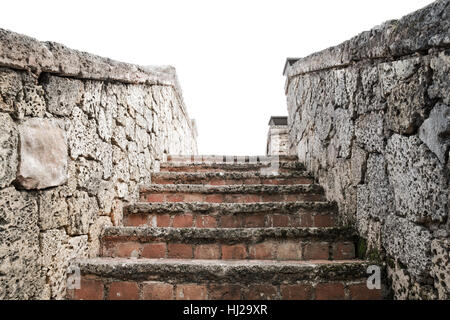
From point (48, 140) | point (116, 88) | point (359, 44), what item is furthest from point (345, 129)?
point (48, 140)

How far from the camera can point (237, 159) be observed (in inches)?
161

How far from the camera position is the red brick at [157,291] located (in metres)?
1.81

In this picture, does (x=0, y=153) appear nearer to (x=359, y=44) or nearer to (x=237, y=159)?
(x=359, y=44)

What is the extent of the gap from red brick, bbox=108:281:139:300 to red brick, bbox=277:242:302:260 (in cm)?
92

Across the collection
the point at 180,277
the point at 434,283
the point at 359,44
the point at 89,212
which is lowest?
the point at 180,277

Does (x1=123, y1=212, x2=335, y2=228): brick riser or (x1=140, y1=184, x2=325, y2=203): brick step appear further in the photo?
(x1=140, y1=184, x2=325, y2=203): brick step

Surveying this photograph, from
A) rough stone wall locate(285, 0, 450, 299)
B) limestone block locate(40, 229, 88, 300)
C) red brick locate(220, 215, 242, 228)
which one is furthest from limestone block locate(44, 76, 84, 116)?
rough stone wall locate(285, 0, 450, 299)

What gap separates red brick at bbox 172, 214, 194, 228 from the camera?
249 centimetres

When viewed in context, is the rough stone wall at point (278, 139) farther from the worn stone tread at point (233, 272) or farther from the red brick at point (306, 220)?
the worn stone tread at point (233, 272)

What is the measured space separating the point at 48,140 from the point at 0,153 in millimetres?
305

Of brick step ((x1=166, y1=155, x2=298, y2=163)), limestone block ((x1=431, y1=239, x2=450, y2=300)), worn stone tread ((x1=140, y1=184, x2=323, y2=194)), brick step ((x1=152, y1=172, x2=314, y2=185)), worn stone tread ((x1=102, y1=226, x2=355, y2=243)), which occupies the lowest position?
worn stone tread ((x1=102, y1=226, x2=355, y2=243))

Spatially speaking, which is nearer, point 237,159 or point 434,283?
point 434,283

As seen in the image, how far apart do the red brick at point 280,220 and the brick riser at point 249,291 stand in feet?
2.34

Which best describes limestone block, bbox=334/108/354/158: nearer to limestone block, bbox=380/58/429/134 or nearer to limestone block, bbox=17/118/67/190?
limestone block, bbox=380/58/429/134
